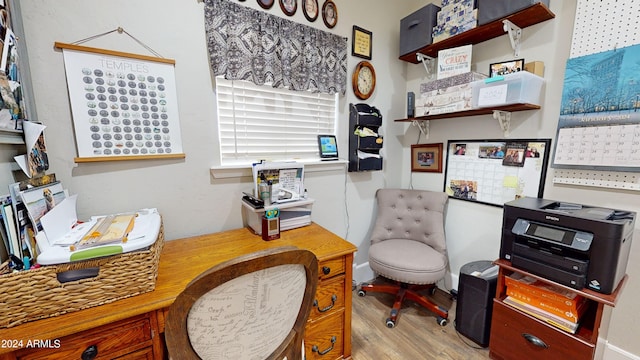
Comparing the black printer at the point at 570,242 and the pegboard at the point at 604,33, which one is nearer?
the black printer at the point at 570,242

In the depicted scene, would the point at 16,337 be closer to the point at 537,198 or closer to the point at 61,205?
the point at 61,205

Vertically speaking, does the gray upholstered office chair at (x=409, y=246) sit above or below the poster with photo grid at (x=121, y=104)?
below

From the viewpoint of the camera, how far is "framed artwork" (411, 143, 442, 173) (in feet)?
7.13

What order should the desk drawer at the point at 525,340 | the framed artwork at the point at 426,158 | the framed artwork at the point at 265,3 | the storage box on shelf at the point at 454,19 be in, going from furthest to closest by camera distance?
the framed artwork at the point at 426,158, the storage box on shelf at the point at 454,19, the framed artwork at the point at 265,3, the desk drawer at the point at 525,340

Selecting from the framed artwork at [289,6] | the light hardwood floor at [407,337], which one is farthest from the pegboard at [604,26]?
the light hardwood floor at [407,337]

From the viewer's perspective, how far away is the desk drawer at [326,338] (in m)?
1.25

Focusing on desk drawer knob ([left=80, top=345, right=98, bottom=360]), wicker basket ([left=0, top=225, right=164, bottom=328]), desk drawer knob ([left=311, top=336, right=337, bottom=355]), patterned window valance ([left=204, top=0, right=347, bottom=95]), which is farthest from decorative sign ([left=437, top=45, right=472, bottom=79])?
desk drawer knob ([left=80, top=345, right=98, bottom=360])

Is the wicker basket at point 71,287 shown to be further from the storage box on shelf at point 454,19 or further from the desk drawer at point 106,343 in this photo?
the storage box on shelf at point 454,19

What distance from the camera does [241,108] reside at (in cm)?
158

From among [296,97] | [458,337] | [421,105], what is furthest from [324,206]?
[458,337]

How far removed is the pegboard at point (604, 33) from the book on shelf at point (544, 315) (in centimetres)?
78

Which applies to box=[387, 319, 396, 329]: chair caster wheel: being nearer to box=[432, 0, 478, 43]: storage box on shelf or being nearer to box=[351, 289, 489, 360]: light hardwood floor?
box=[351, 289, 489, 360]: light hardwood floor

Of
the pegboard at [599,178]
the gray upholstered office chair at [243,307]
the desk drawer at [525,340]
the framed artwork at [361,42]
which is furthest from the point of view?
the framed artwork at [361,42]

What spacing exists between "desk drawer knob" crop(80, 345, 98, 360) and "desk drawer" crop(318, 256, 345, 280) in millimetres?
857
